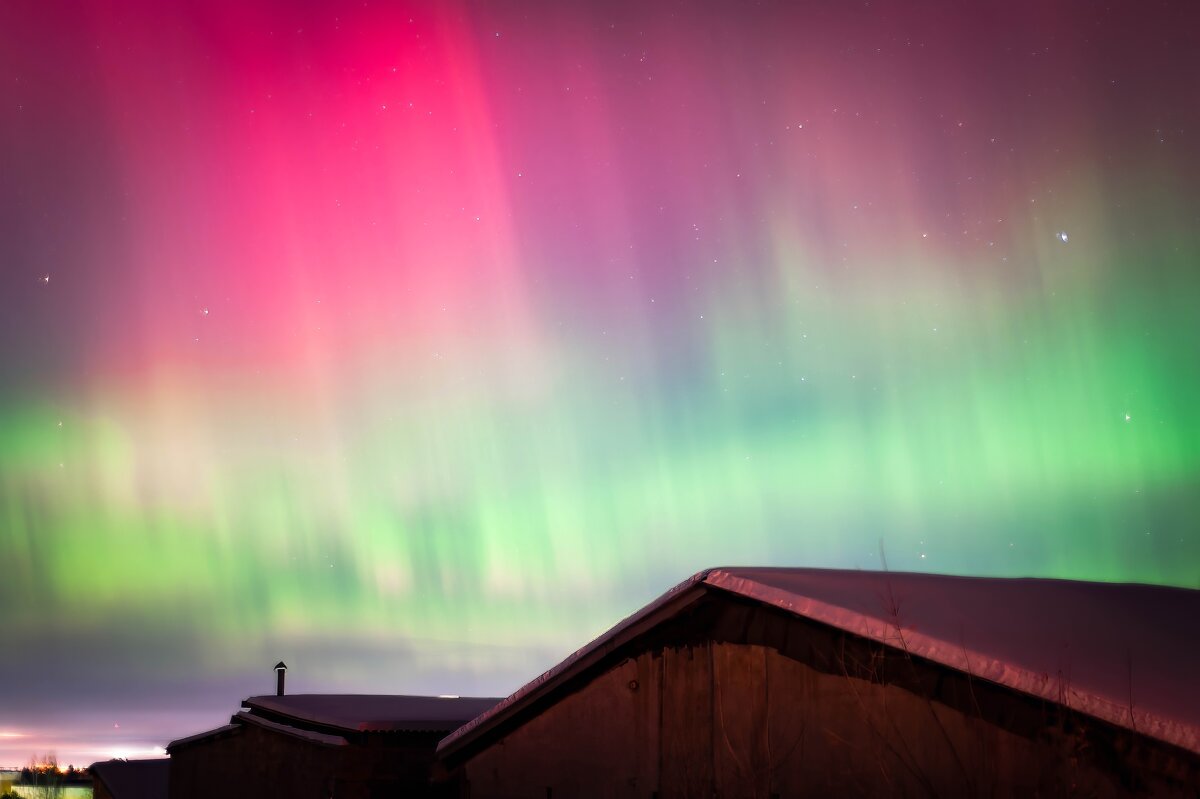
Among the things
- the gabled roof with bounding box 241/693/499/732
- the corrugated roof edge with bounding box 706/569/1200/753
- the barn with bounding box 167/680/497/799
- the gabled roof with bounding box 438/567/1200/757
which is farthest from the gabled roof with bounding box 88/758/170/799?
the corrugated roof edge with bounding box 706/569/1200/753

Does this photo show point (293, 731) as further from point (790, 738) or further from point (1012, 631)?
point (1012, 631)

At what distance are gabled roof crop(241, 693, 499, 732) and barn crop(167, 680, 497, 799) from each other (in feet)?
0.07

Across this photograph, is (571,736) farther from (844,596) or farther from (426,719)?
(426,719)

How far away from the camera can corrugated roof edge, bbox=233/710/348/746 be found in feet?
66.2

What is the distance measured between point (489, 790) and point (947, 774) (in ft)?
20.8

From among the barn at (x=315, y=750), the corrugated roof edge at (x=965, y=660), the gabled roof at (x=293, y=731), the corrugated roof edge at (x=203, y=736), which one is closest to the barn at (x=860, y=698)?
the corrugated roof edge at (x=965, y=660)

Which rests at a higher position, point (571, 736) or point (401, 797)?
point (571, 736)

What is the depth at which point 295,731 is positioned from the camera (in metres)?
21.1

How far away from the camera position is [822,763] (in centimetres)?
991

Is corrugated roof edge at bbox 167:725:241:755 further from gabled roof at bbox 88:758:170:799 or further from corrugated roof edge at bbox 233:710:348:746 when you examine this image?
gabled roof at bbox 88:758:170:799

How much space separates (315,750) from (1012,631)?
1524cm

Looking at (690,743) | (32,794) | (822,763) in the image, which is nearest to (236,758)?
(690,743)

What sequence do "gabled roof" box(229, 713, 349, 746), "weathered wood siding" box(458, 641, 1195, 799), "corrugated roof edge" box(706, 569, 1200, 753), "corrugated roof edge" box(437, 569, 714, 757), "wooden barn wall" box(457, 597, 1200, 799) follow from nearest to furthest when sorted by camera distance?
"corrugated roof edge" box(706, 569, 1200, 753) → "wooden barn wall" box(457, 597, 1200, 799) → "weathered wood siding" box(458, 641, 1195, 799) → "corrugated roof edge" box(437, 569, 714, 757) → "gabled roof" box(229, 713, 349, 746)

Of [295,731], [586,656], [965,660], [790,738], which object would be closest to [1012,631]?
[965,660]
